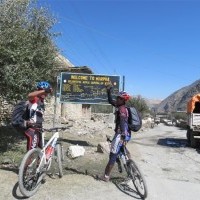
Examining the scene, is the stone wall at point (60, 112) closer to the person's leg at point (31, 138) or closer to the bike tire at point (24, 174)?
the person's leg at point (31, 138)

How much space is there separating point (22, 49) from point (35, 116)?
331cm

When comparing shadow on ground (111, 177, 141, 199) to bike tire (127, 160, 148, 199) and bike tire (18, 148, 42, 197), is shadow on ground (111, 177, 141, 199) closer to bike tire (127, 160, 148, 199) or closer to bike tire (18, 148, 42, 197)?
bike tire (127, 160, 148, 199)

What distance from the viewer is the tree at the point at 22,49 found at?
37.2ft

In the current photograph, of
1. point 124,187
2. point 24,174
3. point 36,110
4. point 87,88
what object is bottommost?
point 124,187

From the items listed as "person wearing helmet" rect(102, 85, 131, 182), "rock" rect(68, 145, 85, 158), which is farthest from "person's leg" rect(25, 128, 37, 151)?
"rock" rect(68, 145, 85, 158)

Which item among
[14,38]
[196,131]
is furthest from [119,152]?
[196,131]

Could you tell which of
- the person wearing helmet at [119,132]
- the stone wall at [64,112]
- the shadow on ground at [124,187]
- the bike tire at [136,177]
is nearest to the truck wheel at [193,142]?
the stone wall at [64,112]

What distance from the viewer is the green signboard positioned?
1673 centimetres

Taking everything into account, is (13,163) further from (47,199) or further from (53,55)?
(53,55)

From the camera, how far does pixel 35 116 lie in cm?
887

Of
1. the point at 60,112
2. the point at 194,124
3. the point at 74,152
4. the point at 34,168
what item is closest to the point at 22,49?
the point at 74,152

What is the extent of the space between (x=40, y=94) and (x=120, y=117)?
5.82 ft

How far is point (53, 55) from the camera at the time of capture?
15578 mm

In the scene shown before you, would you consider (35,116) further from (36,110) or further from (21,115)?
(21,115)
